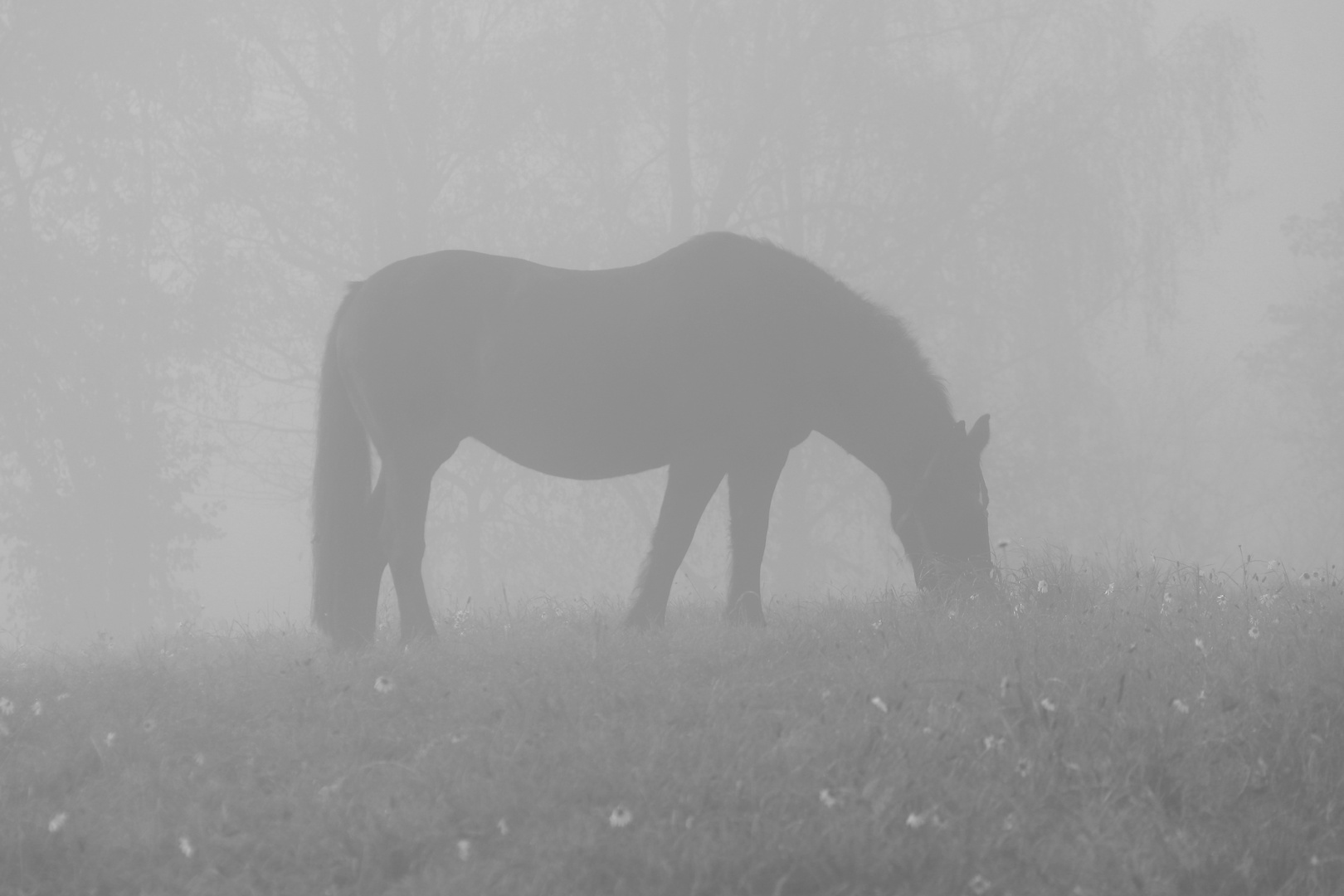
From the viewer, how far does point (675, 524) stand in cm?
727

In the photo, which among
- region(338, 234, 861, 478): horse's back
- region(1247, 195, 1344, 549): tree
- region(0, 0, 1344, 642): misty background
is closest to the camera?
region(338, 234, 861, 478): horse's back

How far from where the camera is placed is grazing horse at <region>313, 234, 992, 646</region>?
7312 millimetres

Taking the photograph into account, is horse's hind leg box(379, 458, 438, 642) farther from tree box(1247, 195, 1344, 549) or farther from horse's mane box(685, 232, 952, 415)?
tree box(1247, 195, 1344, 549)

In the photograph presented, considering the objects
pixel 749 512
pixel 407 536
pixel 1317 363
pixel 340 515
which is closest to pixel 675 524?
pixel 749 512

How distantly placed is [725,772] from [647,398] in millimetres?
3859

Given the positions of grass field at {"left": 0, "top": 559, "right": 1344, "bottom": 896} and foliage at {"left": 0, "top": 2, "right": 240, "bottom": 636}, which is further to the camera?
foliage at {"left": 0, "top": 2, "right": 240, "bottom": 636}

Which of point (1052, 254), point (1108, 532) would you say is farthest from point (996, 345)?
point (1108, 532)

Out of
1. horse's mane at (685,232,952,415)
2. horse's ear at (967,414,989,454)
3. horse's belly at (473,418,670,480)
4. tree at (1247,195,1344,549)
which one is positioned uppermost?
horse's mane at (685,232,952,415)

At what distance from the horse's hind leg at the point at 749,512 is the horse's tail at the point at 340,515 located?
2.28 m

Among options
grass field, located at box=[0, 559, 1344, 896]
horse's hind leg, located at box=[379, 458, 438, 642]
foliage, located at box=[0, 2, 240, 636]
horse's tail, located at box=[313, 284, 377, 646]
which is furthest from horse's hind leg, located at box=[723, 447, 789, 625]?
foliage, located at box=[0, 2, 240, 636]

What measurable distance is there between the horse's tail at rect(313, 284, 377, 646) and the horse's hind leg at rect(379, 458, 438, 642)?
0.29 m

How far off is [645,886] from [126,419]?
54.5ft

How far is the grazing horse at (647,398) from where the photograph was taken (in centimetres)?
731

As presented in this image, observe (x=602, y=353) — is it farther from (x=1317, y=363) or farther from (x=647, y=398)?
(x=1317, y=363)
